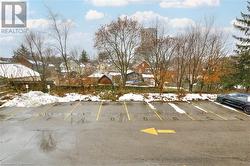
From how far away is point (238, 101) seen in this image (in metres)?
21.0

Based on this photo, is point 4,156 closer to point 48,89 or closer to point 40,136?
point 40,136

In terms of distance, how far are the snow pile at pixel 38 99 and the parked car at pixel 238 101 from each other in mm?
11337

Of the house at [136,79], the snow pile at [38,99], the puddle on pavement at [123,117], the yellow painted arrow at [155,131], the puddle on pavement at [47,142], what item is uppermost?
the house at [136,79]

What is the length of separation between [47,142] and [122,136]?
356cm

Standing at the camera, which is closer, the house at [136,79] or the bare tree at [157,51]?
the bare tree at [157,51]

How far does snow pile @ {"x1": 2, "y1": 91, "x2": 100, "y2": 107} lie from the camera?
2152 centimetres

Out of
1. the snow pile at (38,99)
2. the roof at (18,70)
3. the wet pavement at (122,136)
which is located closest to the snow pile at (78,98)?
the snow pile at (38,99)

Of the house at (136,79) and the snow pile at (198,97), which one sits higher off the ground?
the house at (136,79)

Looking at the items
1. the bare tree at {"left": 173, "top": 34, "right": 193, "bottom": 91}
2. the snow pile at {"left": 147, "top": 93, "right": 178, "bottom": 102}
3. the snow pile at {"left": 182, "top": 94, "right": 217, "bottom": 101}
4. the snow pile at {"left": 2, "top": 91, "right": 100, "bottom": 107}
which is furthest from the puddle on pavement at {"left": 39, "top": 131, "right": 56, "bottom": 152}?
the bare tree at {"left": 173, "top": 34, "right": 193, "bottom": 91}

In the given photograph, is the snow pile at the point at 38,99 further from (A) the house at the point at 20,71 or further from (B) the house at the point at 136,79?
(B) the house at the point at 136,79

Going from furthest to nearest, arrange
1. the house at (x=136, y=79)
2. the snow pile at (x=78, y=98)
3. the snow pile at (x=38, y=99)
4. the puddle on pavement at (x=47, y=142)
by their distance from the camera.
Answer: the house at (x=136, y=79), the snow pile at (x=78, y=98), the snow pile at (x=38, y=99), the puddle on pavement at (x=47, y=142)

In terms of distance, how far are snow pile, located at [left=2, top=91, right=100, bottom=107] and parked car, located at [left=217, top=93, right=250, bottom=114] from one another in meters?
11.3

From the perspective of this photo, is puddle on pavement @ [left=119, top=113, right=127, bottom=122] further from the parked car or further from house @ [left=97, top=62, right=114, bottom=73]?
house @ [left=97, top=62, right=114, bottom=73]

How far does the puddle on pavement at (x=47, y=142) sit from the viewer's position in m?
11.0
